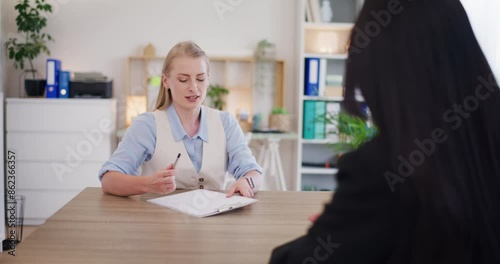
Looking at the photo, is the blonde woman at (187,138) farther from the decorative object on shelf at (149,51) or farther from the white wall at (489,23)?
the decorative object on shelf at (149,51)

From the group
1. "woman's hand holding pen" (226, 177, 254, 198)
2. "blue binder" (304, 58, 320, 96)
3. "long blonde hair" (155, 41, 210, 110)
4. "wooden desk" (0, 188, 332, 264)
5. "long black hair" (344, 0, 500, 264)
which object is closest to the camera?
"long black hair" (344, 0, 500, 264)

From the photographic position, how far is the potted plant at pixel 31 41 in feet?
14.4

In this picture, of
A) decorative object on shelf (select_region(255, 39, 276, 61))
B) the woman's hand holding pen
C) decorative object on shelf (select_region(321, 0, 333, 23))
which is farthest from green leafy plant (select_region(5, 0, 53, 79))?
the woman's hand holding pen

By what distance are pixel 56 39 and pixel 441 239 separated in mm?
4385

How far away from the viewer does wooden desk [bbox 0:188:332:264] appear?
1315mm

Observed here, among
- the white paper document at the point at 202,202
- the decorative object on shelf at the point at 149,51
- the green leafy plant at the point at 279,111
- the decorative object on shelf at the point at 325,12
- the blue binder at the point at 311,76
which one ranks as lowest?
the white paper document at the point at 202,202

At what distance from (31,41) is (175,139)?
9.50 ft

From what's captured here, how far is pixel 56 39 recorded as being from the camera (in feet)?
15.4

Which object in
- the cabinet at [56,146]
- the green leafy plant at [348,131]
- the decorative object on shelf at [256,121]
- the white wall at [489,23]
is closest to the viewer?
the white wall at [489,23]

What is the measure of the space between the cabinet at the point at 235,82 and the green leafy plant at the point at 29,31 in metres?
0.74

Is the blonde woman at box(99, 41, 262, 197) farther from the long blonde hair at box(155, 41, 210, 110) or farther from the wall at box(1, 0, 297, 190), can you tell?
the wall at box(1, 0, 297, 190)

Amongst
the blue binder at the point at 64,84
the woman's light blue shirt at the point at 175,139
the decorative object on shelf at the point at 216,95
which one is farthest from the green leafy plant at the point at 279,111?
the woman's light blue shirt at the point at 175,139

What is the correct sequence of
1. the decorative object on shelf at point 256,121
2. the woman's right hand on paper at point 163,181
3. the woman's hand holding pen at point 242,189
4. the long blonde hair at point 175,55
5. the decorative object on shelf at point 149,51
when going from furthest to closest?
the decorative object on shelf at point 256,121 → the decorative object on shelf at point 149,51 → the long blonde hair at point 175,55 → the woman's hand holding pen at point 242,189 → the woman's right hand on paper at point 163,181

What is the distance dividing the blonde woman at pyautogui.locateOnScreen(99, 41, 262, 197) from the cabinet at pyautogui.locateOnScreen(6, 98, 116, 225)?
6.85ft
